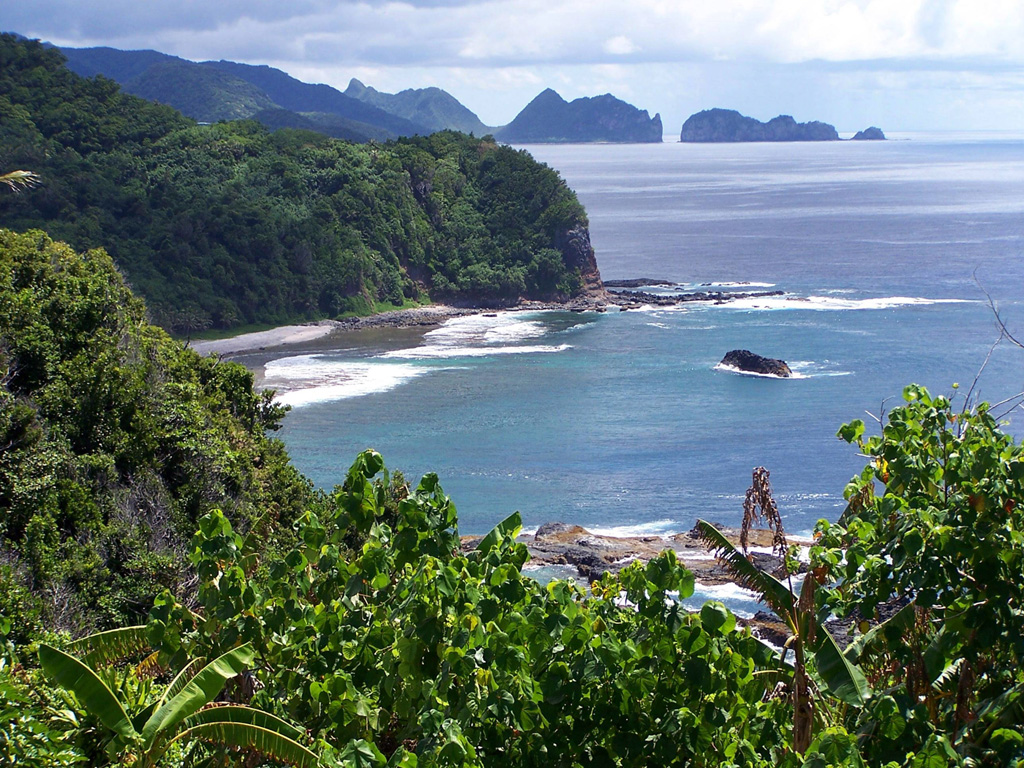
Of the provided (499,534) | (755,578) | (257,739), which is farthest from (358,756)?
(755,578)

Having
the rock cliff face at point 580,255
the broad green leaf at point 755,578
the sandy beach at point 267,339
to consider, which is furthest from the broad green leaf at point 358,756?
the rock cliff face at point 580,255

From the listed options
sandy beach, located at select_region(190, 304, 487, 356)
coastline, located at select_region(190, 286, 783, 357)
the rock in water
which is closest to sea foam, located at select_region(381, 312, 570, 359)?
sandy beach, located at select_region(190, 304, 487, 356)

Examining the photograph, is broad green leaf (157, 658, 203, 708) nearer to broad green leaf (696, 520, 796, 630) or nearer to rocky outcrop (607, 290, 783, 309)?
broad green leaf (696, 520, 796, 630)

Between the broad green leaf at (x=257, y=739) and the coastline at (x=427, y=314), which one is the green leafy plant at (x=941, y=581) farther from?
the coastline at (x=427, y=314)

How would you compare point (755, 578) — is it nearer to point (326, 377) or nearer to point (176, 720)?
point (176, 720)

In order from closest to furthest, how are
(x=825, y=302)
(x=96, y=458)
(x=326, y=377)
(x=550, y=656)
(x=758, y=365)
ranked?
(x=550, y=656) < (x=96, y=458) < (x=758, y=365) < (x=326, y=377) < (x=825, y=302)

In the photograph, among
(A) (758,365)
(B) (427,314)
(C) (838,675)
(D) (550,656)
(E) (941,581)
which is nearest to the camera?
(D) (550,656)
